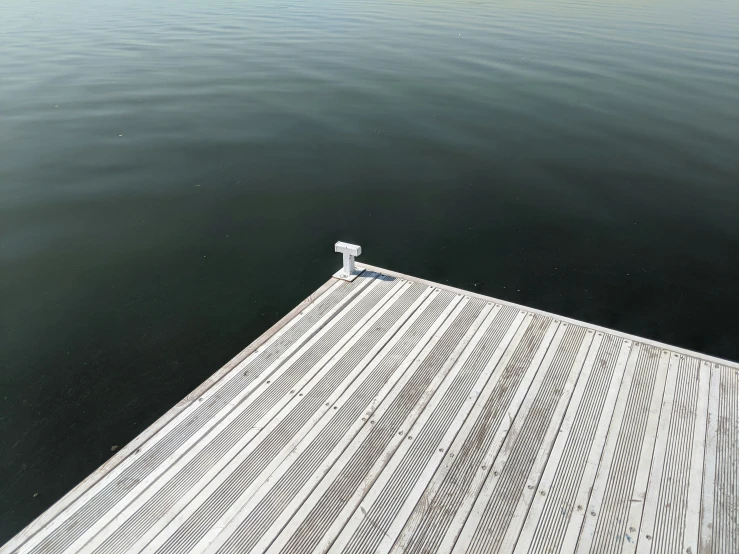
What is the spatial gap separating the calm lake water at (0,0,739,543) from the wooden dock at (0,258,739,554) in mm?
1685

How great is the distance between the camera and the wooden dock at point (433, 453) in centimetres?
436

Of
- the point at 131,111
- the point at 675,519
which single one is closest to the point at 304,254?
the point at 675,519

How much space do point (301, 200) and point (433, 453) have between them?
8.30 metres

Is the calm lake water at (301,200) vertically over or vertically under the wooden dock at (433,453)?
under

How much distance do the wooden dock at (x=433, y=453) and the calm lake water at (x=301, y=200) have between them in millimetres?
1685

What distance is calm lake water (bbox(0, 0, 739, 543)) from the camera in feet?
24.7

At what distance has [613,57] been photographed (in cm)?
2300

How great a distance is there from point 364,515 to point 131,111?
1750cm

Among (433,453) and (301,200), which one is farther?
(301,200)

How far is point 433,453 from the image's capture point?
16.8ft

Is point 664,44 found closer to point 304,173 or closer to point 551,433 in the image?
point 304,173

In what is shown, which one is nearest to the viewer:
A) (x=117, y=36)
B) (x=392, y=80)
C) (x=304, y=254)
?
(x=304, y=254)

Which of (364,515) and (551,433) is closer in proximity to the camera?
(364,515)

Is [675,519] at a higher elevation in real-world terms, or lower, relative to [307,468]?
higher
